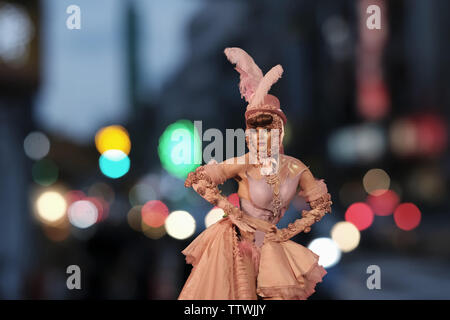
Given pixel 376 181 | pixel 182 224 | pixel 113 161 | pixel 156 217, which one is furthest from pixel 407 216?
pixel 182 224

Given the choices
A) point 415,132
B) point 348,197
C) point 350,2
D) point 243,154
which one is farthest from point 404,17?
point 243,154

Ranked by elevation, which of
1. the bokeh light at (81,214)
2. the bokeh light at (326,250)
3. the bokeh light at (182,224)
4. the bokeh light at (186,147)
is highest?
the bokeh light at (186,147)

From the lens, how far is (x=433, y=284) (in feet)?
50.6

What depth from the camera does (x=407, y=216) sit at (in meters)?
28.3

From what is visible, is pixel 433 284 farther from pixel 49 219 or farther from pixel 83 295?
pixel 49 219

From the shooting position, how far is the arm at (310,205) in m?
3.77

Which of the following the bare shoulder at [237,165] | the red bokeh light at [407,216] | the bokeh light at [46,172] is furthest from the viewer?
the red bokeh light at [407,216]

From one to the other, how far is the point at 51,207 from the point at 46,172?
6.53m

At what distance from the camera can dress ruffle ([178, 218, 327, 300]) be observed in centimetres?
355

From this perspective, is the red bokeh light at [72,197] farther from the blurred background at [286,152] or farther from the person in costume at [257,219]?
the person in costume at [257,219]

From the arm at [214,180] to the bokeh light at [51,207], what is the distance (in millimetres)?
18052

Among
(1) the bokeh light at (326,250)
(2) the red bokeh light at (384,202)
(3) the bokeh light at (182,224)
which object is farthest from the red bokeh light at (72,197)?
(1) the bokeh light at (326,250)

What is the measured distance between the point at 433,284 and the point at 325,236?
26.4 feet

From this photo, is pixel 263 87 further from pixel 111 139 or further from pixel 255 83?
pixel 111 139
